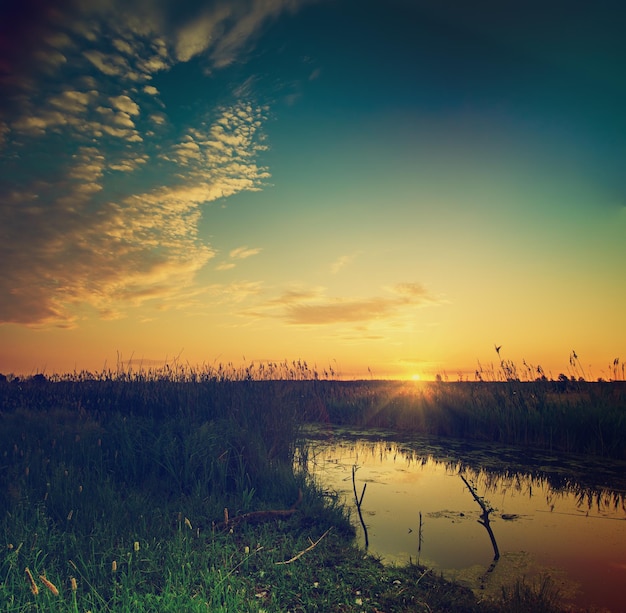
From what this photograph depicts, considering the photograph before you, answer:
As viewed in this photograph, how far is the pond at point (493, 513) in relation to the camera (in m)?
5.25

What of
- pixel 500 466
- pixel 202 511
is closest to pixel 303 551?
pixel 202 511

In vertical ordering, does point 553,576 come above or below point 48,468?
below

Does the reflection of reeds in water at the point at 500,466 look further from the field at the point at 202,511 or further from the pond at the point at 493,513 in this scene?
the field at the point at 202,511

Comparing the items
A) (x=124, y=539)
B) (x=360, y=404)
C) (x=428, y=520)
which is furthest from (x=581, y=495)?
(x=360, y=404)

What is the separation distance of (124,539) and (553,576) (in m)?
4.53

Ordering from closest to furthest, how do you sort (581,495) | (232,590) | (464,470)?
(232,590)
(581,495)
(464,470)

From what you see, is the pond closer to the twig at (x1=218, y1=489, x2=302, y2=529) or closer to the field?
the field

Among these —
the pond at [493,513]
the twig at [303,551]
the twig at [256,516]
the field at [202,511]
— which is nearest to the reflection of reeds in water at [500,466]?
the pond at [493,513]

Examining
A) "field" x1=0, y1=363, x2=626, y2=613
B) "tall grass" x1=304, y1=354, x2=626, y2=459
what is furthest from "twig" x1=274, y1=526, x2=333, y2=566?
"tall grass" x1=304, y1=354, x2=626, y2=459

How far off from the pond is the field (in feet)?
1.69

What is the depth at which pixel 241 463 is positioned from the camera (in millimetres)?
7426

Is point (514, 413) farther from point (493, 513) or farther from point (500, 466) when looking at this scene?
point (493, 513)

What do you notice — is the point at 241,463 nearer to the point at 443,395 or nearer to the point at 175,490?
the point at 175,490

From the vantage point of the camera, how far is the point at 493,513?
7160 millimetres
